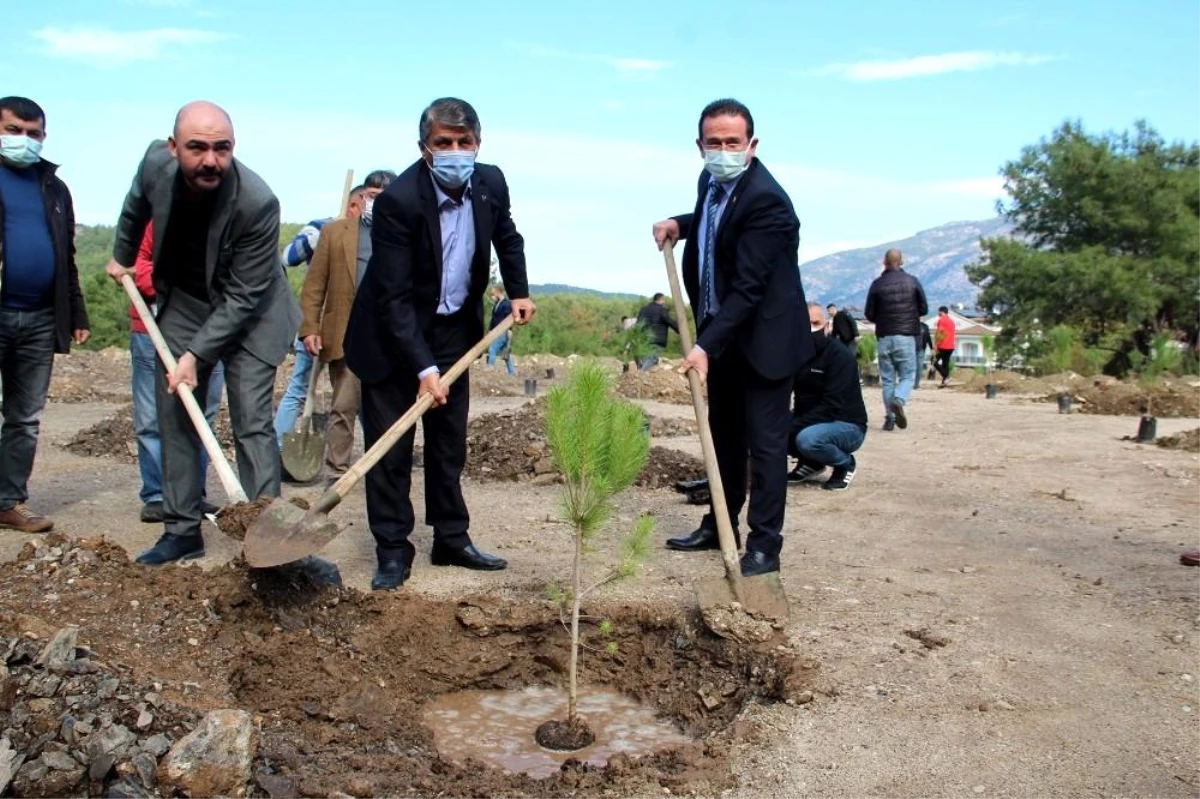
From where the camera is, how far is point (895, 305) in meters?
12.5

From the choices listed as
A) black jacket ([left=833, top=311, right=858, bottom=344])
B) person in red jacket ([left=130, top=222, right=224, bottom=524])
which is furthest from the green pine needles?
black jacket ([left=833, top=311, right=858, bottom=344])

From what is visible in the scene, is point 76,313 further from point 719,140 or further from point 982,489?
point 982,489

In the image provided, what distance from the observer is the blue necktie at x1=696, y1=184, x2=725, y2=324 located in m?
5.21

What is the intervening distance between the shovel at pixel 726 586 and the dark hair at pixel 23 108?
3.59 meters

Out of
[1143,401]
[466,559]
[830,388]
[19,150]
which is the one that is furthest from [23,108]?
[1143,401]

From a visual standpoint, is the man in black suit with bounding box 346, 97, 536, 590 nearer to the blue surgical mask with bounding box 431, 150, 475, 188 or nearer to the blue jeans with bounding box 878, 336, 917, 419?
the blue surgical mask with bounding box 431, 150, 475, 188

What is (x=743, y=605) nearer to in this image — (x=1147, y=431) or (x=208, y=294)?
(x=208, y=294)

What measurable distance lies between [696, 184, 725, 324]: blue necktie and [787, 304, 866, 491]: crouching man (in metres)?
2.80

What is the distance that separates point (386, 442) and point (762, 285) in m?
1.72

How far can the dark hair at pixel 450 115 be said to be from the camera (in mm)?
4770

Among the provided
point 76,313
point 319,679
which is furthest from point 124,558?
point 76,313

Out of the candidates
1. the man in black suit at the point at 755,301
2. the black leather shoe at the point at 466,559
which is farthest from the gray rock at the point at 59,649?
the man in black suit at the point at 755,301

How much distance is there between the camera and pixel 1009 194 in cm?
3409

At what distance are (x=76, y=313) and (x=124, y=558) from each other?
197cm
